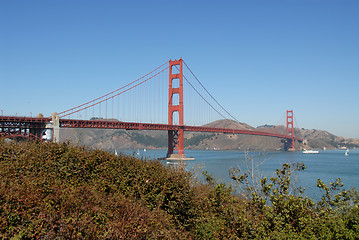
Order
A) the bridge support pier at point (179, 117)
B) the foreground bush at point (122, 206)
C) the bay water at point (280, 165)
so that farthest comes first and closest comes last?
the bridge support pier at point (179, 117), the bay water at point (280, 165), the foreground bush at point (122, 206)

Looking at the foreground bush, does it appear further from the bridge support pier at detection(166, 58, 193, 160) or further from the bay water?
the bridge support pier at detection(166, 58, 193, 160)

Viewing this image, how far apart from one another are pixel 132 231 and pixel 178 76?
71955 millimetres

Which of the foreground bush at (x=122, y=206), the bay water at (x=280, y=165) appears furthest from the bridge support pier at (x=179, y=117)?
the foreground bush at (x=122, y=206)

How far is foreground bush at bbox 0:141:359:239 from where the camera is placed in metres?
5.57

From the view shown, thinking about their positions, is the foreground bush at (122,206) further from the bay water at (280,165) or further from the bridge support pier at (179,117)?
the bridge support pier at (179,117)

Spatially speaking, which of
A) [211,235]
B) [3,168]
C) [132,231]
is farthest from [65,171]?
[211,235]

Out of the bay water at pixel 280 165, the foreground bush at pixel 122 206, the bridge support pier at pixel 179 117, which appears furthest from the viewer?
the bridge support pier at pixel 179 117

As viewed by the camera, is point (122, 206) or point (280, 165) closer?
point (122, 206)

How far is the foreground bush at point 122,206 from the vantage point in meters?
5.57

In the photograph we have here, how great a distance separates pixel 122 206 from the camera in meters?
6.86

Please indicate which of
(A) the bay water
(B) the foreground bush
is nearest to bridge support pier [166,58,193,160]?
(A) the bay water

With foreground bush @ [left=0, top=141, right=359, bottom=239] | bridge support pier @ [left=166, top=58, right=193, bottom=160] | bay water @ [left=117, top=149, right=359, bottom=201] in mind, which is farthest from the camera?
bridge support pier @ [left=166, top=58, right=193, bottom=160]

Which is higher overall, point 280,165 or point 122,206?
point 122,206

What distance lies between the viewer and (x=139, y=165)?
922 centimetres
